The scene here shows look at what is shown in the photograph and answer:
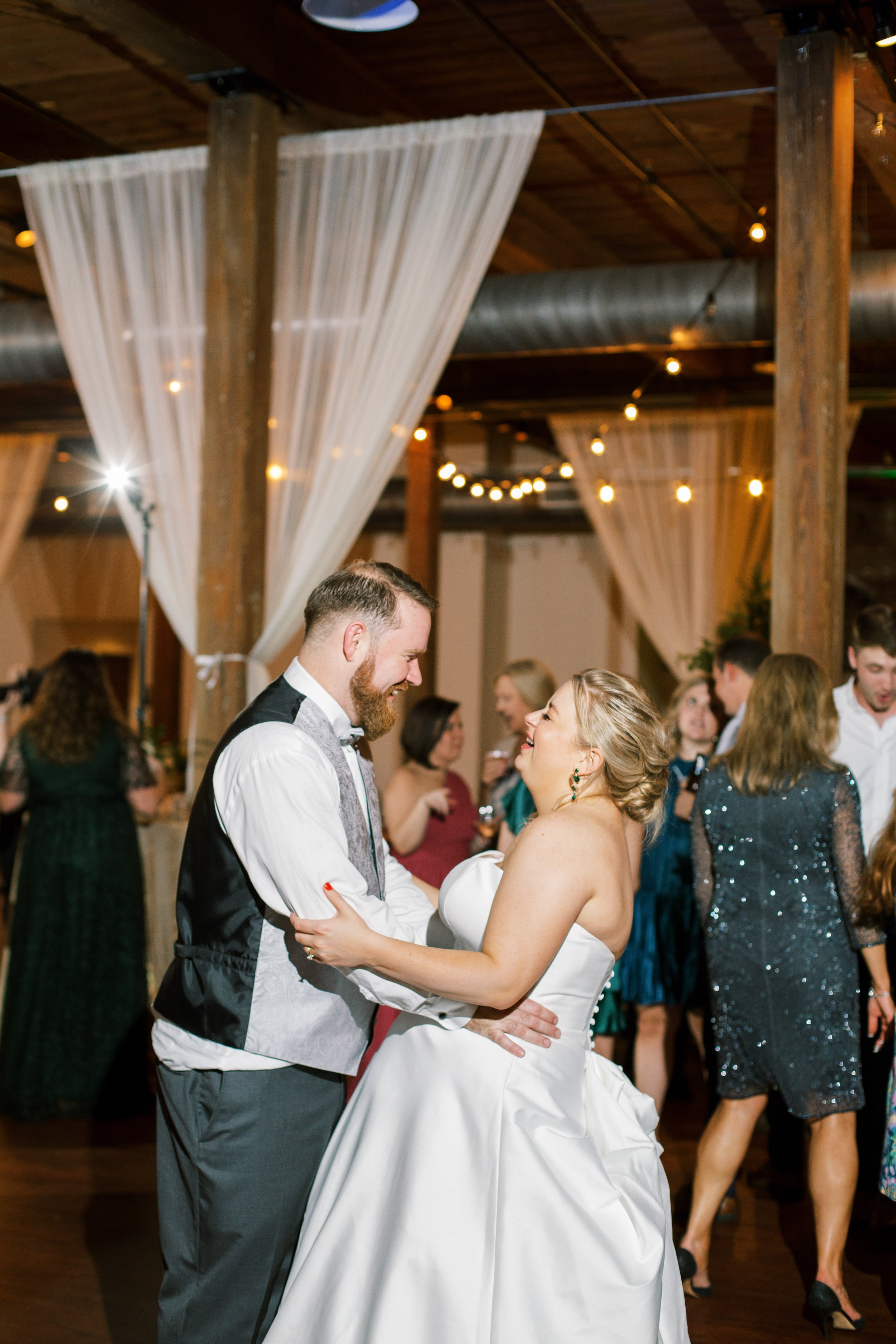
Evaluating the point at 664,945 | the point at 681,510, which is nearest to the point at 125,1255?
the point at 664,945

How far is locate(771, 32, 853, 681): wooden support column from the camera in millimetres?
4355

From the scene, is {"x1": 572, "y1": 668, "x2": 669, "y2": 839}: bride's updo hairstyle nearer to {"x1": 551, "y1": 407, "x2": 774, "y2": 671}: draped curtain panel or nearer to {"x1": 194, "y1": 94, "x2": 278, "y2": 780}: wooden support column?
{"x1": 194, "y1": 94, "x2": 278, "y2": 780}: wooden support column

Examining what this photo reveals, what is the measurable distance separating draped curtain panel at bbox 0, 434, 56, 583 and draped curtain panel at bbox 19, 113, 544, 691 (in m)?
0.24

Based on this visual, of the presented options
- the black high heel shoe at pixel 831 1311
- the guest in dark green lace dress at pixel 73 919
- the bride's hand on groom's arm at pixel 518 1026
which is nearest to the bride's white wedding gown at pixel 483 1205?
the bride's hand on groom's arm at pixel 518 1026

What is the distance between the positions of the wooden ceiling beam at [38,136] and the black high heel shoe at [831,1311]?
399 cm

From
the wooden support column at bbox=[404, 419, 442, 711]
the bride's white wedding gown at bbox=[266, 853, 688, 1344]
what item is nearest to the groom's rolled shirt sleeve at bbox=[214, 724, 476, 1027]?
the bride's white wedding gown at bbox=[266, 853, 688, 1344]

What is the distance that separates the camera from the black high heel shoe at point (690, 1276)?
305 cm

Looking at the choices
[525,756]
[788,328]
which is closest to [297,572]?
[788,328]

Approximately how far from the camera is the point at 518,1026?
196cm

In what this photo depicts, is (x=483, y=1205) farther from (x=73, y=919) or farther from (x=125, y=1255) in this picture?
(x=73, y=919)

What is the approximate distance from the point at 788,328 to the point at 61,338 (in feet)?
8.92

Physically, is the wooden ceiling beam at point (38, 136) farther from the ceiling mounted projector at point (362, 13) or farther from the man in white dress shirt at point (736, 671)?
the man in white dress shirt at point (736, 671)

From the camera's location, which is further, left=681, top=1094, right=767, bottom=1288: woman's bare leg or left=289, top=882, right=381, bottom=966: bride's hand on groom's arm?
left=681, top=1094, right=767, bottom=1288: woman's bare leg

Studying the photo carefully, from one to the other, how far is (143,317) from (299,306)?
0.60 m
